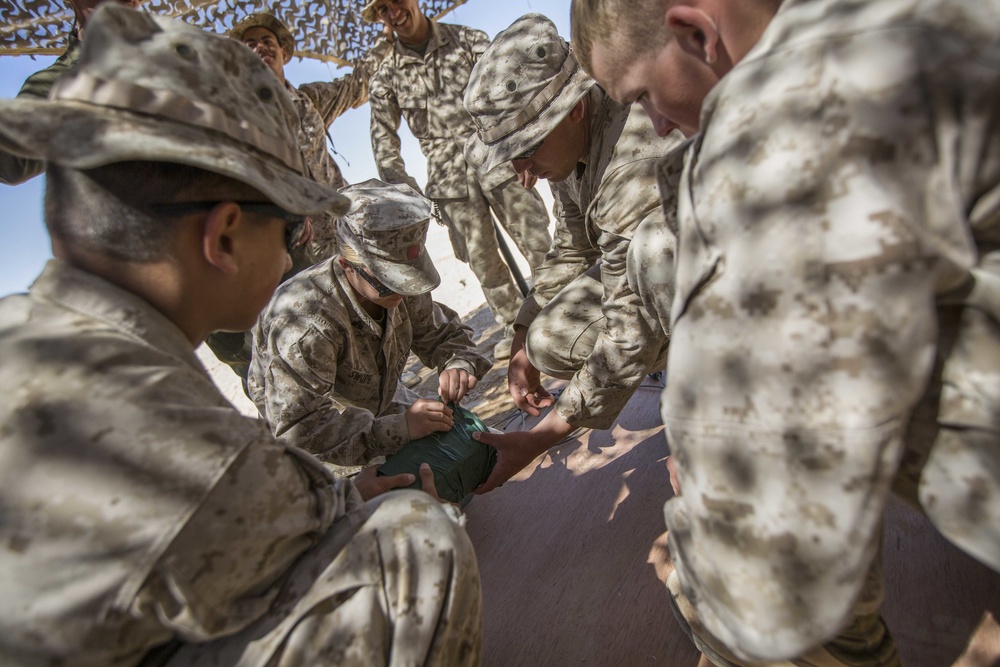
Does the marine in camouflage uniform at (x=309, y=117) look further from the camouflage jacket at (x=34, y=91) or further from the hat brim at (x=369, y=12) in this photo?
the camouflage jacket at (x=34, y=91)

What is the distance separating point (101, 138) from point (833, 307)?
4.19ft

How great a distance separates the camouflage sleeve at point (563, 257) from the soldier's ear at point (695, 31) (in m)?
2.03

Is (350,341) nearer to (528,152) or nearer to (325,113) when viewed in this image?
(528,152)

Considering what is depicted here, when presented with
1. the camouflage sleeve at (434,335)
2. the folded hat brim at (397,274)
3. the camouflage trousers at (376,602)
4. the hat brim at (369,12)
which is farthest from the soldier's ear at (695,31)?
the hat brim at (369,12)

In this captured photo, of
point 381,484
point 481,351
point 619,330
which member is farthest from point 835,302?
point 481,351

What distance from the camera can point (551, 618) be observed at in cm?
194

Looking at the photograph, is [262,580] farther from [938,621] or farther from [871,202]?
[938,621]

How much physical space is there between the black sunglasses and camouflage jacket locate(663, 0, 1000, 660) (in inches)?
74.5

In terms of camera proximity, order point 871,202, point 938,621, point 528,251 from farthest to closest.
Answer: point 528,251 < point 938,621 < point 871,202

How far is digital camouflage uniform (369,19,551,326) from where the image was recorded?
5.05 meters

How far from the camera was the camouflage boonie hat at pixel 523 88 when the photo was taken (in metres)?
2.52

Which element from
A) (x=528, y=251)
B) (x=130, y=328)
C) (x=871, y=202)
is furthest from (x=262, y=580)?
(x=528, y=251)

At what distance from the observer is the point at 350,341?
9.21ft

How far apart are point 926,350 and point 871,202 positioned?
224mm
